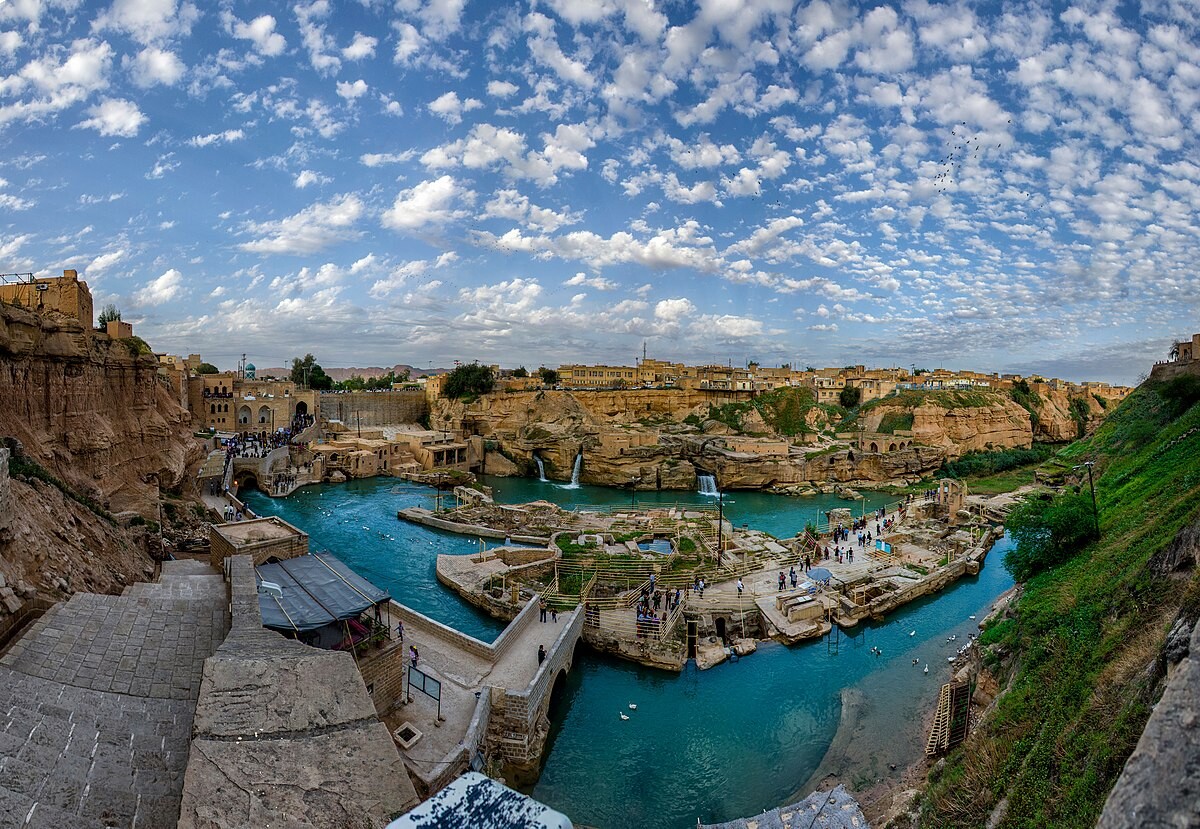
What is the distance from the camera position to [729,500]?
140ft

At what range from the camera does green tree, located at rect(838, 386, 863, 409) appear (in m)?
68.6

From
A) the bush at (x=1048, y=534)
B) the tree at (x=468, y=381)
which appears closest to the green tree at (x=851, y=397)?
the tree at (x=468, y=381)

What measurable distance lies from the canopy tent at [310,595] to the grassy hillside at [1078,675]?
867 centimetres

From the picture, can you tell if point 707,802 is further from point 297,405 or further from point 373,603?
point 297,405

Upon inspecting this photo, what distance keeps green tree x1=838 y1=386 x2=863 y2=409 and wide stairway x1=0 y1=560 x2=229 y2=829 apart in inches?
2716

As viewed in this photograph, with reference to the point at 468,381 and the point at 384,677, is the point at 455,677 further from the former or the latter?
the point at 468,381

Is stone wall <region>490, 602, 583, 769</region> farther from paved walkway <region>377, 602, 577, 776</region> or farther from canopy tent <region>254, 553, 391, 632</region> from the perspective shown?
canopy tent <region>254, 553, 391, 632</region>

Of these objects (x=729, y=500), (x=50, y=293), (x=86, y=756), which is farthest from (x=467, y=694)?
(x=729, y=500)

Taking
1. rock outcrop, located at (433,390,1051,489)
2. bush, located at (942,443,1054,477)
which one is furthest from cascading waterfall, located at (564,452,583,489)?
bush, located at (942,443,1054,477)

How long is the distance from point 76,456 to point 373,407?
4917 centimetres

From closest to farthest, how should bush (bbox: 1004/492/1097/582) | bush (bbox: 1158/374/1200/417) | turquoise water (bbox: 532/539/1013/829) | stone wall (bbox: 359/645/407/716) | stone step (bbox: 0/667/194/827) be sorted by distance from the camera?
stone step (bbox: 0/667/194/827)
stone wall (bbox: 359/645/407/716)
turquoise water (bbox: 532/539/1013/829)
bush (bbox: 1004/492/1097/582)
bush (bbox: 1158/374/1200/417)

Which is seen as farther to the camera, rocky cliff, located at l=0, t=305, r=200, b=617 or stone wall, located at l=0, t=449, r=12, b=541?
rocky cliff, located at l=0, t=305, r=200, b=617

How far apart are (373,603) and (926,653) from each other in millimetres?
15795

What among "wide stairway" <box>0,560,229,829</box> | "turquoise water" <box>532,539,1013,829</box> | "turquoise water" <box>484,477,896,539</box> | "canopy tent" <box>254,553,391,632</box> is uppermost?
"wide stairway" <box>0,560,229,829</box>
